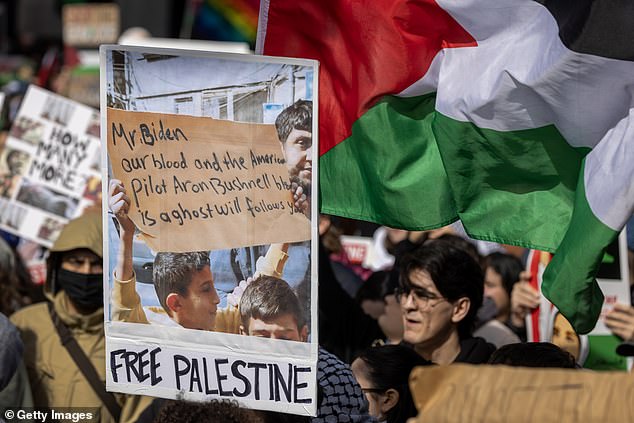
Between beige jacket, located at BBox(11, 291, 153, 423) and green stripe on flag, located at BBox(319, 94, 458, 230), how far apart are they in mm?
1209

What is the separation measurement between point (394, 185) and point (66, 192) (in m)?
3.05

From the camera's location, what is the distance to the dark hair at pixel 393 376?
3861 millimetres

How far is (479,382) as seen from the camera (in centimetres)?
214

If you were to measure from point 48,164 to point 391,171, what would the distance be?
314cm

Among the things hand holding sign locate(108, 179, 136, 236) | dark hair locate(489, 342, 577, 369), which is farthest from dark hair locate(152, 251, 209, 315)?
dark hair locate(489, 342, 577, 369)

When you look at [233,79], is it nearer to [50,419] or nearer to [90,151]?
[50,419]

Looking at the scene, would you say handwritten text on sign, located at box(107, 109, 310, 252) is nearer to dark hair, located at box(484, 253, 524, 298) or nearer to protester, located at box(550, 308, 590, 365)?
protester, located at box(550, 308, 590, 365)

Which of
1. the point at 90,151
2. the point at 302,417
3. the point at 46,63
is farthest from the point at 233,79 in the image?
the point at 46,63

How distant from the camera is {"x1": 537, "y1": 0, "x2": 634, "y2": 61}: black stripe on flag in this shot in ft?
10.8

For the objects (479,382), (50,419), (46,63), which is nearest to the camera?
(479,382)

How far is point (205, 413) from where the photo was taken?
9.70 ft

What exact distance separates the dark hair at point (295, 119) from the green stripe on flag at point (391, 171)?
1.99ft

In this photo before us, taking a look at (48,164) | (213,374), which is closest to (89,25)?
(48,164)

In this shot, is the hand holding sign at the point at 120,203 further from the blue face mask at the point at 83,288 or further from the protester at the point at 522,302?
the protester at the point at 522,302
